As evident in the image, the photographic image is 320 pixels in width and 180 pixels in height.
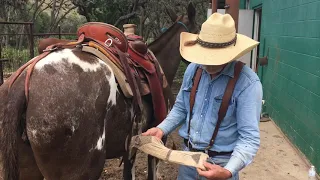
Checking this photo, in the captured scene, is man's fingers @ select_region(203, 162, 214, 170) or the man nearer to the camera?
man's fingers @ select_region(203, 162, 214, 170)

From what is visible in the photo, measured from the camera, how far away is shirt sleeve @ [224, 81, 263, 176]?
1880mm

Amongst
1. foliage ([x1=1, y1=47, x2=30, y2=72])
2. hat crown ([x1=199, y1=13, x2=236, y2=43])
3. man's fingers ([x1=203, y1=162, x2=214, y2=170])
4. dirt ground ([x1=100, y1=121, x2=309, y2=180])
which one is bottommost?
dirt ground ([x1=100, y1=121, x2=309, y2=180])

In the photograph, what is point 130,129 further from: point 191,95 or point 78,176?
point 191,95

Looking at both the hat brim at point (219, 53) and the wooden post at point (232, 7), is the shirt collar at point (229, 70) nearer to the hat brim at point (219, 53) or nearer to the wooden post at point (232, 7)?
the hat brim at point (219, 53)

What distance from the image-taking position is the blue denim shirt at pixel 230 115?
6.28 ft

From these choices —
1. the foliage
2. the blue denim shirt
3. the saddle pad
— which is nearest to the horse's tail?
the saddle pad

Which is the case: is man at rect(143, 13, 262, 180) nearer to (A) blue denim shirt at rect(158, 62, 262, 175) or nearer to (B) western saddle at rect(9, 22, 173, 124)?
(A) blue denim shirt at rect(158, 62, 262, 175)

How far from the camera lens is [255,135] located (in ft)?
6.30

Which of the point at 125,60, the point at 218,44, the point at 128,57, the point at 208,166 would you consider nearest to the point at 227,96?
the point at 218,44

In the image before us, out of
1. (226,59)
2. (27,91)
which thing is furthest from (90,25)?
(226,59)

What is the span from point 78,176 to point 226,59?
4.82ft

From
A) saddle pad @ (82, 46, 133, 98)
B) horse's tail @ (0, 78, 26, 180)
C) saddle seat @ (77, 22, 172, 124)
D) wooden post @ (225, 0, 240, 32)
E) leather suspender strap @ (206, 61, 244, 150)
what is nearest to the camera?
leather suspender strap @ (206, 61, 244, 150)

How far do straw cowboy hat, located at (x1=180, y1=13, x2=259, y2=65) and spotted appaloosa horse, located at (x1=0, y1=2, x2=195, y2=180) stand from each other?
2.98 ft

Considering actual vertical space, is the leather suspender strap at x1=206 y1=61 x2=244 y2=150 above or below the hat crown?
below
